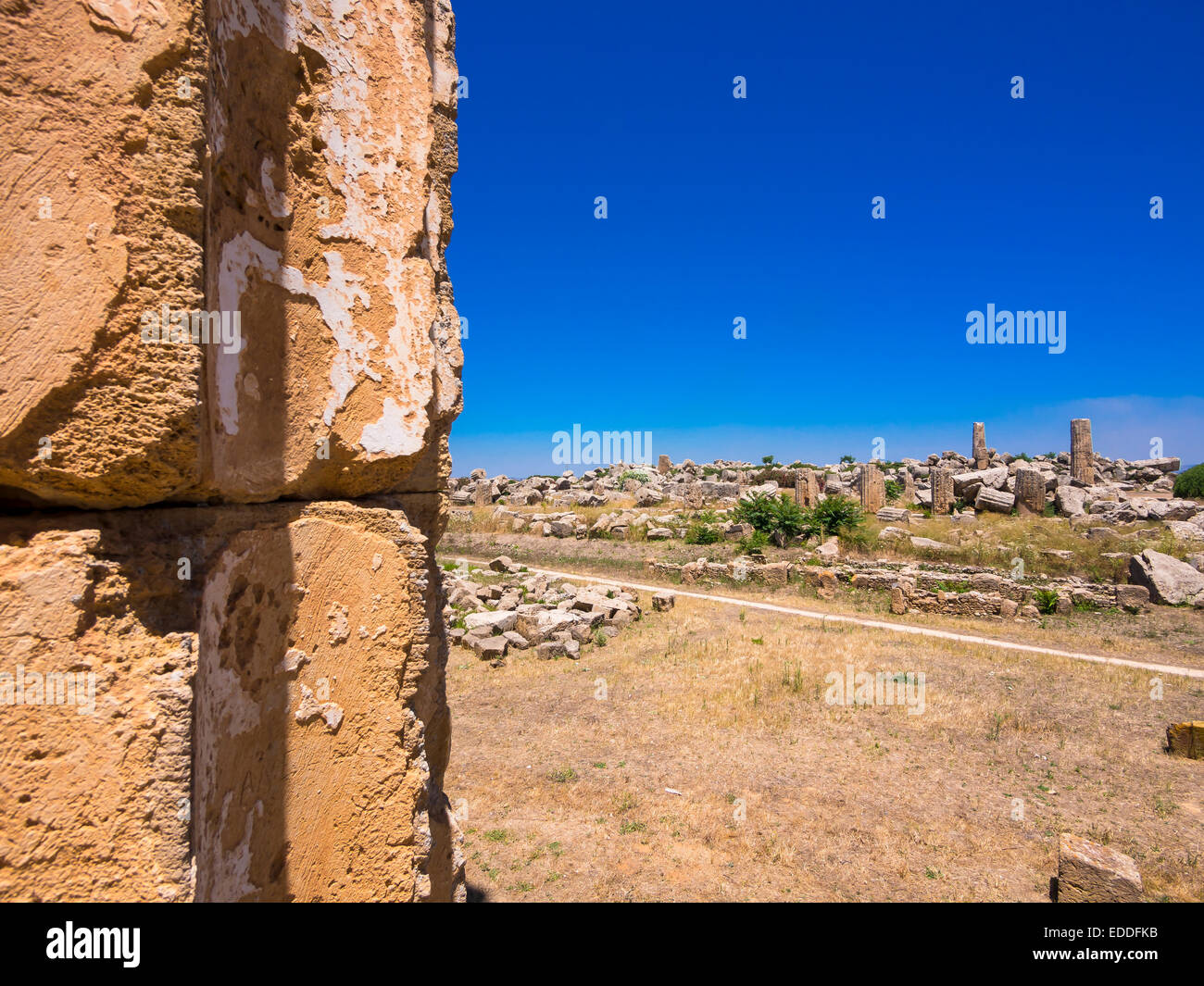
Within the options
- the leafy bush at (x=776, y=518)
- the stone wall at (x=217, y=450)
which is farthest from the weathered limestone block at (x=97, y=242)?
the leafy bush at (x=776, y=518)

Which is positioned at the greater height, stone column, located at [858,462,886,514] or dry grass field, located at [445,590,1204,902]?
stone column, located at [858,462,886,514]

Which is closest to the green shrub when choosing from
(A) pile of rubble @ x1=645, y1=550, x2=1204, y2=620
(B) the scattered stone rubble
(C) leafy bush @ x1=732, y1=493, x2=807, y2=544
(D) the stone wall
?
(C) leafy bush @ x1=732, y1=493, x2=807, y2=544

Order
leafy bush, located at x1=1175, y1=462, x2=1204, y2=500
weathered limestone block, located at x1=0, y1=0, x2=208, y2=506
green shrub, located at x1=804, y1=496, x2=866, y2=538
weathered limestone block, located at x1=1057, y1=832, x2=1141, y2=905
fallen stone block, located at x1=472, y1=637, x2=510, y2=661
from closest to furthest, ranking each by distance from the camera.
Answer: weathered limestone block, located at x1=0, y1=0, x2=208, y2=506, weathered limestone block, located at x1=1057, y1=832, x2=1141, y2=905, fallen stone block, located at x1=472, y1=637, x2=510, y2=661, green shrub, located at x1=804, y1=496, x2=866, y2=538, leafy bush, located at x1=1175, y1=462, x2=1204, y2=500

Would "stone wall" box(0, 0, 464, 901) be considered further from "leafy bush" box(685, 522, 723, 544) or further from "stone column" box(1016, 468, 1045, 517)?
"stone column" box(1016, 468, 1045, 517)

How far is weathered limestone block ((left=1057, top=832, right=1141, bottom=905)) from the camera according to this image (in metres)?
4.31

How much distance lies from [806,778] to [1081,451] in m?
28.8

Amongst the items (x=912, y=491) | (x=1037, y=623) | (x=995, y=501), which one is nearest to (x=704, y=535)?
(x=1037, y=623)

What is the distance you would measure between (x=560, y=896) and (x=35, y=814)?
14.0 ft

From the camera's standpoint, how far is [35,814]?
1.11 m

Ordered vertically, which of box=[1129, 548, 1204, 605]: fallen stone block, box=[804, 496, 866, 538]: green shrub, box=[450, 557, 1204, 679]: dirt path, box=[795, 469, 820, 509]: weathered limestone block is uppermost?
box=[795, 469, 820, 509]: weathered limestone block

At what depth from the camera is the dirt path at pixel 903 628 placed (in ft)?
32.1

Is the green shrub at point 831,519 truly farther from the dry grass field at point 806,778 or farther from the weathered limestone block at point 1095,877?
the weathered limestone block at point 1095,877

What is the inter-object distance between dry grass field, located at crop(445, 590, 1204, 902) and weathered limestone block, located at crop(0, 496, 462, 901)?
341cm

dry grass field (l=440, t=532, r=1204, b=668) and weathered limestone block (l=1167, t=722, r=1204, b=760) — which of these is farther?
dry grass field (l=440, t=532, r=1204, b=668)
